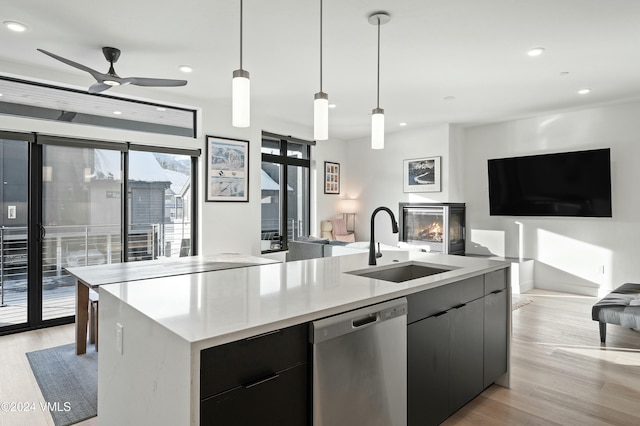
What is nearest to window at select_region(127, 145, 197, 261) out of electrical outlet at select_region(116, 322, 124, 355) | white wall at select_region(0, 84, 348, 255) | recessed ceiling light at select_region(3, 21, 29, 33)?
white wall at select_region(0, 84, 348, 255)

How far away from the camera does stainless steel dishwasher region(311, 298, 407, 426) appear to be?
1.45 m

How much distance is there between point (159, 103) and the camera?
16.3ft

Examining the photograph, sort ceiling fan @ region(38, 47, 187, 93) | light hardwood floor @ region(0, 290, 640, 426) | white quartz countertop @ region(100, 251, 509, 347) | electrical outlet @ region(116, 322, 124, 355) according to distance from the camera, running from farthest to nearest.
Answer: ceiling fan @ region(38, 47, 187, 93)
light hardwood floor @ region(0, 290, 640, 426)
electrical outlet @ region(116, 322, 124, 355)
white quartz countertop @ region(100, 251, 509, 347)

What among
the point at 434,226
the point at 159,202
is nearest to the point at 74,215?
the point at 159,202

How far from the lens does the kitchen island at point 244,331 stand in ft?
3.87

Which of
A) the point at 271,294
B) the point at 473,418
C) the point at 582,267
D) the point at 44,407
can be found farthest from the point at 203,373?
the point at 582,267

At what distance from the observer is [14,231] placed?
3939 millimetres

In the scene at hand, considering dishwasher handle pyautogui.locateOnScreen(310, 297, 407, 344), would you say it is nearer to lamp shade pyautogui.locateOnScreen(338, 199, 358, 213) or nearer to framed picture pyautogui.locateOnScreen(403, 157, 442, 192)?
framed picture pyautogui.locateOnScreen(403, 157, 442, 192)

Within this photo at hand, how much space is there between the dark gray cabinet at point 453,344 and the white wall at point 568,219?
3.72 m

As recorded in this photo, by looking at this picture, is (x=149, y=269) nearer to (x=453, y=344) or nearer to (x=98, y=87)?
(x=98, y=87)

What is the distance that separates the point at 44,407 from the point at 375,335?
2.22 meters

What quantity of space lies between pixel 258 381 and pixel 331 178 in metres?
6.48

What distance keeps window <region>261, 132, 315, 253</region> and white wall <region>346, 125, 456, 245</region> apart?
115 cm

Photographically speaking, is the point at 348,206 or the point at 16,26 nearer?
the point at 16,26
